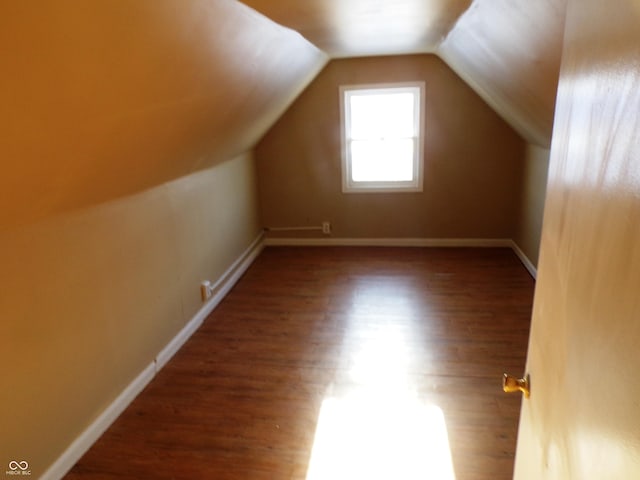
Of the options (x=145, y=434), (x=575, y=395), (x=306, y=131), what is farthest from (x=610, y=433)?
(x=306, y=131)

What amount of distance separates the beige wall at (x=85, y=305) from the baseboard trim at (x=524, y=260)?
281 cm

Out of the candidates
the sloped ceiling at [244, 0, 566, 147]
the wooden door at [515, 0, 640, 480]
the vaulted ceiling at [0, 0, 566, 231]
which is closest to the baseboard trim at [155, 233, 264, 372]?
the vaulted ceiling at [0, 0, 566, 231]

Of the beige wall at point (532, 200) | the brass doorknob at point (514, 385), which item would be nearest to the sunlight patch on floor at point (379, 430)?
the brass doorknob at point (514, 385)

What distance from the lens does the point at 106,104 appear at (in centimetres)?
147

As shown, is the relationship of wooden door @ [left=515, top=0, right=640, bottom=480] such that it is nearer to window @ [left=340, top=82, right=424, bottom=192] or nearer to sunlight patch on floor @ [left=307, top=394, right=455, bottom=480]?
sunlight patch on floor @ [left=307, top=394, right=455, bottom=480]

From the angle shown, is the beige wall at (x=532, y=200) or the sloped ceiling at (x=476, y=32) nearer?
the sloped ceiling at (x=476, y=32)

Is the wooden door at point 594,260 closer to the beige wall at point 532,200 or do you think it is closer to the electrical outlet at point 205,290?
the electrical outlet at point 205,290

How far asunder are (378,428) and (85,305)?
1.49m

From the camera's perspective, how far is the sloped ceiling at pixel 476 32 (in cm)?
167

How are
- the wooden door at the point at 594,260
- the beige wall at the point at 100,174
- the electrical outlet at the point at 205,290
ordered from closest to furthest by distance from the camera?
the wooden door at the point at 594,260 < the beige wall at the point at 100,174 < the electrical outlet at the point at 205,290

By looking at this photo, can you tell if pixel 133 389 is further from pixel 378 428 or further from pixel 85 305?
pixel 378 428

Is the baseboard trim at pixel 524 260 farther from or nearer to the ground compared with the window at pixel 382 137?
nearer to the ground

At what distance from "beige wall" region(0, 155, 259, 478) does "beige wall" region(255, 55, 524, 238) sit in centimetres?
162

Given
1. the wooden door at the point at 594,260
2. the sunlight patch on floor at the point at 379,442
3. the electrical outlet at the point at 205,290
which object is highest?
the wooden door at the point at 594,260
